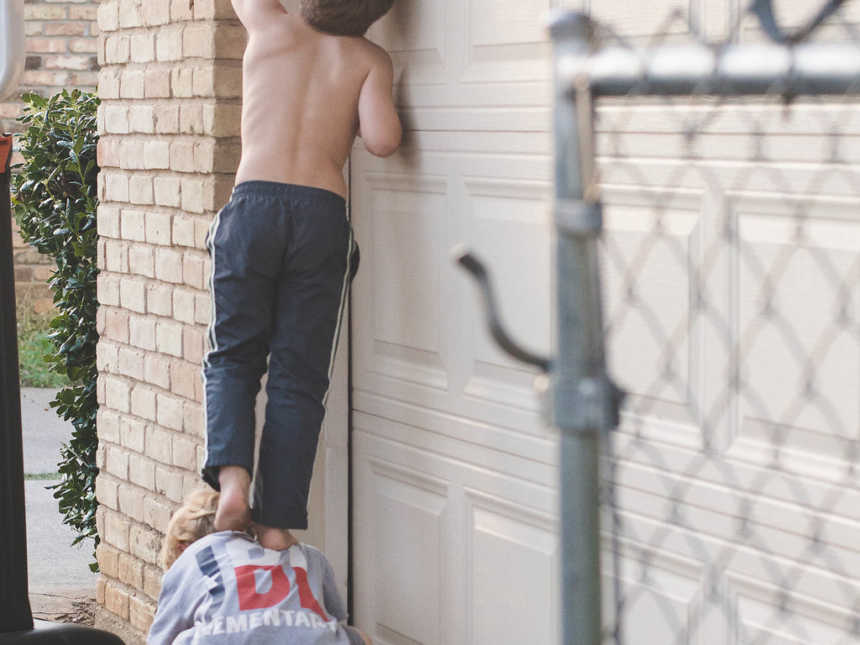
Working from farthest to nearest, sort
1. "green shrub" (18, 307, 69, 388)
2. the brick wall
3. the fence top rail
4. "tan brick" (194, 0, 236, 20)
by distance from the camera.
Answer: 1. the brick wall
2. "green shrub" (18, 307, 69, 388)
3. "tan brick" (194, 0, 236, 20)
4. the fence top rail

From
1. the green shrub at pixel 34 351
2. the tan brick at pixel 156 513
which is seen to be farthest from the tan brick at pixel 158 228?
the green shrub at pixel 34 351

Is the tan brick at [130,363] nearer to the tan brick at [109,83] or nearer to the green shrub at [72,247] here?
the green shrub at [72,247]

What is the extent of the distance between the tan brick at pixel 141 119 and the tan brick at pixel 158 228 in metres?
0.24

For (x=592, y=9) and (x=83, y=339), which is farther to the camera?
(x=83, y=339)

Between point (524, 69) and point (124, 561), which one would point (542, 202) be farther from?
point (124, 561)

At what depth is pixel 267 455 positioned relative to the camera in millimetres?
3123

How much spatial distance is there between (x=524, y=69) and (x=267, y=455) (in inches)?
41.4

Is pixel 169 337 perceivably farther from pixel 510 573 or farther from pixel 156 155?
pixel 510 573

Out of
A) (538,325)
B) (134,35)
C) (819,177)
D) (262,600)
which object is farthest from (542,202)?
(134,35)

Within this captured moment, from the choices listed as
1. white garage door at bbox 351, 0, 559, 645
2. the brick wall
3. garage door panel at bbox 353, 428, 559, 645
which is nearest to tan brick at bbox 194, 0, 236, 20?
white garage door at bbox 351, 0, 559, 645

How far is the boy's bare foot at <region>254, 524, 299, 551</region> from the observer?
309 centimetres

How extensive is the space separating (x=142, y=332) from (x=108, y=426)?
0.40 meters

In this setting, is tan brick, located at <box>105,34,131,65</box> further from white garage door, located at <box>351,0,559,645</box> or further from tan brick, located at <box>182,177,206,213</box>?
white garage door, located at <box>351,0,559,645</box>

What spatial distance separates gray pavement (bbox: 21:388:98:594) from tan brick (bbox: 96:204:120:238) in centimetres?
136
